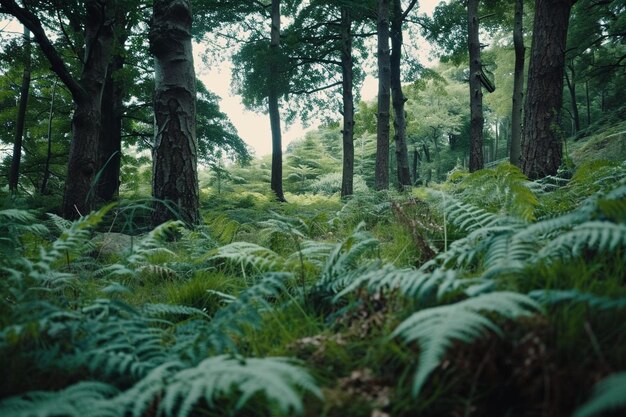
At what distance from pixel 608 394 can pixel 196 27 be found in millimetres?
13046

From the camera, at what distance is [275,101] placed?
11.8 meters

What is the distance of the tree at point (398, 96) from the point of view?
1049cm

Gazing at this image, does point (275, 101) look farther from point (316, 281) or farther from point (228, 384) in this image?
point (228, 384)

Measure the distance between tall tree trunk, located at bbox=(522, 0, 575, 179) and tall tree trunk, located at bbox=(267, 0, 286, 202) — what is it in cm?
806

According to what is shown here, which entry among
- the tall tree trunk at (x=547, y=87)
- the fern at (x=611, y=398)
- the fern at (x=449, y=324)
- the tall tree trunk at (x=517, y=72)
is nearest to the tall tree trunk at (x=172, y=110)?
the fern at (x=449, y=324)

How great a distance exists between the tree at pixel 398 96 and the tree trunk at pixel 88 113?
7802 millimetres

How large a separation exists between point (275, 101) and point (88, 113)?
23.0 ft

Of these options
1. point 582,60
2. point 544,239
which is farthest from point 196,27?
point 582,60

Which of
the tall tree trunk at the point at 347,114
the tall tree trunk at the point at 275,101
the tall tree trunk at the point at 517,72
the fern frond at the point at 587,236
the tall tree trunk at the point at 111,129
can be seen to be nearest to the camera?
the fern frond at the point at 587,236

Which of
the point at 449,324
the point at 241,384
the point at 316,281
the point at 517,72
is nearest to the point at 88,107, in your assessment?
the point at 316,281

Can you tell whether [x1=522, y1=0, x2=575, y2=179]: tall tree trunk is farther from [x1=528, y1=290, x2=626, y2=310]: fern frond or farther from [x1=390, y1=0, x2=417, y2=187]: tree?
[x1=390, y1=0, x2=417, y2=187]: tree

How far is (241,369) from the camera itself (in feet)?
2.96

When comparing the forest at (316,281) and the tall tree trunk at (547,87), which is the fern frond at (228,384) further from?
the tall tree trunk at (547,87)

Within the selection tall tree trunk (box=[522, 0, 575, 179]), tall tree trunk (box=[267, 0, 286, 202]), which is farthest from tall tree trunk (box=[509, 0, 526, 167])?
tall tree trunk (box=[267, 0, 286, 202])
